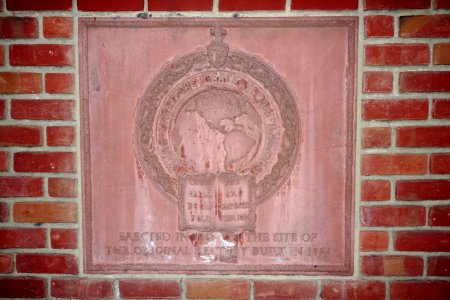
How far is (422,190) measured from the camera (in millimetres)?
1197

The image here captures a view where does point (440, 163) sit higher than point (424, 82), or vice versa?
point (424, 82)

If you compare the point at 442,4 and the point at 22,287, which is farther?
the point at 22,287

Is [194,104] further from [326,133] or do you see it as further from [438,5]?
[438,5]

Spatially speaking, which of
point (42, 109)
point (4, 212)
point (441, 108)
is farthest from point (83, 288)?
point (441, 108)

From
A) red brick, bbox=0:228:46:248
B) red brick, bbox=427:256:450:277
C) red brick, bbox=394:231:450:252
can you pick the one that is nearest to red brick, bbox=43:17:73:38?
red brick, bbox=0:228:46:248

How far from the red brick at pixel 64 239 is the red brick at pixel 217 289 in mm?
425

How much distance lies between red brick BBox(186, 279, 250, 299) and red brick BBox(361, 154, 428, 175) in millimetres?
575

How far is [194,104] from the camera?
3.97 feet

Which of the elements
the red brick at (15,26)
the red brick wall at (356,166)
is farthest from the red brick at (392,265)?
the red brick at (15,26)

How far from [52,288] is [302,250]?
881mm

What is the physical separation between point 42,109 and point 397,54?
3.89 feet

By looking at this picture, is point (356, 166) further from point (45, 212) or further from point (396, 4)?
point (45, 212)

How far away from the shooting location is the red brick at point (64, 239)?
124 centimetres

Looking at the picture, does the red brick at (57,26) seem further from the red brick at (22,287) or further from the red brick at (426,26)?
the red brick at (426,26)
